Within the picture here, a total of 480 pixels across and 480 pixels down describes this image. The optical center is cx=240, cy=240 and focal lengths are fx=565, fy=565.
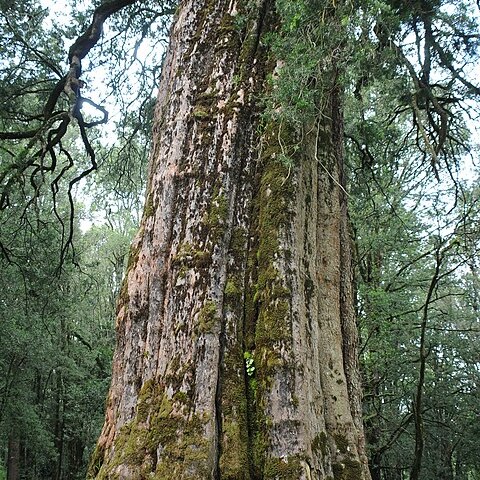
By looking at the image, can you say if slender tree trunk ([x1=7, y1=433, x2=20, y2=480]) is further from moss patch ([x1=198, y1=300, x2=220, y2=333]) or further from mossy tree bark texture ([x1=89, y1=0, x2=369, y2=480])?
moss patch ([x1=198, y1=300, x2=220, y2=333])

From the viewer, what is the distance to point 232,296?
10.6 ft

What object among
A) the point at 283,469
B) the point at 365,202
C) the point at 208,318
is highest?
the point at 365,202

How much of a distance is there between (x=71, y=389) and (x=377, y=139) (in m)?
13.0

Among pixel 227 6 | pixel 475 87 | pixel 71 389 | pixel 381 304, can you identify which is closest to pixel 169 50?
pixel 227 6

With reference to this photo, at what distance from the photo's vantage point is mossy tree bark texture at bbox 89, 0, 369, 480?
9.48 ft

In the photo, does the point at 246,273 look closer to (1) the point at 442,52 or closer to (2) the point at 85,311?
(1) the point at 442,52

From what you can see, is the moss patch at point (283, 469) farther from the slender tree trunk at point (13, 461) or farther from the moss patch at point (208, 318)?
the slender tree trunk at point (13, 461)

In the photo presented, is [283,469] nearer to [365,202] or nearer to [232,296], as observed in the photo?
[232,296]

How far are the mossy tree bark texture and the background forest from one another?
11.8 inches

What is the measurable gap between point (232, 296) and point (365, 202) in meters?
6.43

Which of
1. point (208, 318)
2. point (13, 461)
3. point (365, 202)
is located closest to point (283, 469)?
point (208, 318)

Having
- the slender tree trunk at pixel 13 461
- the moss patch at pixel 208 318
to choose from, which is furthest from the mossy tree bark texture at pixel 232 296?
the slender tree trunk at pixel 13 461

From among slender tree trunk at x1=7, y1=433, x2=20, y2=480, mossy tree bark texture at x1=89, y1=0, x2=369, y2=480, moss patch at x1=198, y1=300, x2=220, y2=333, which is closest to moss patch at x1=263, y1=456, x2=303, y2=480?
mossy tree bark texture at x1=89, y1=0, x2=369, y2=480

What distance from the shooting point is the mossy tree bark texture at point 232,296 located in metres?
2.89
